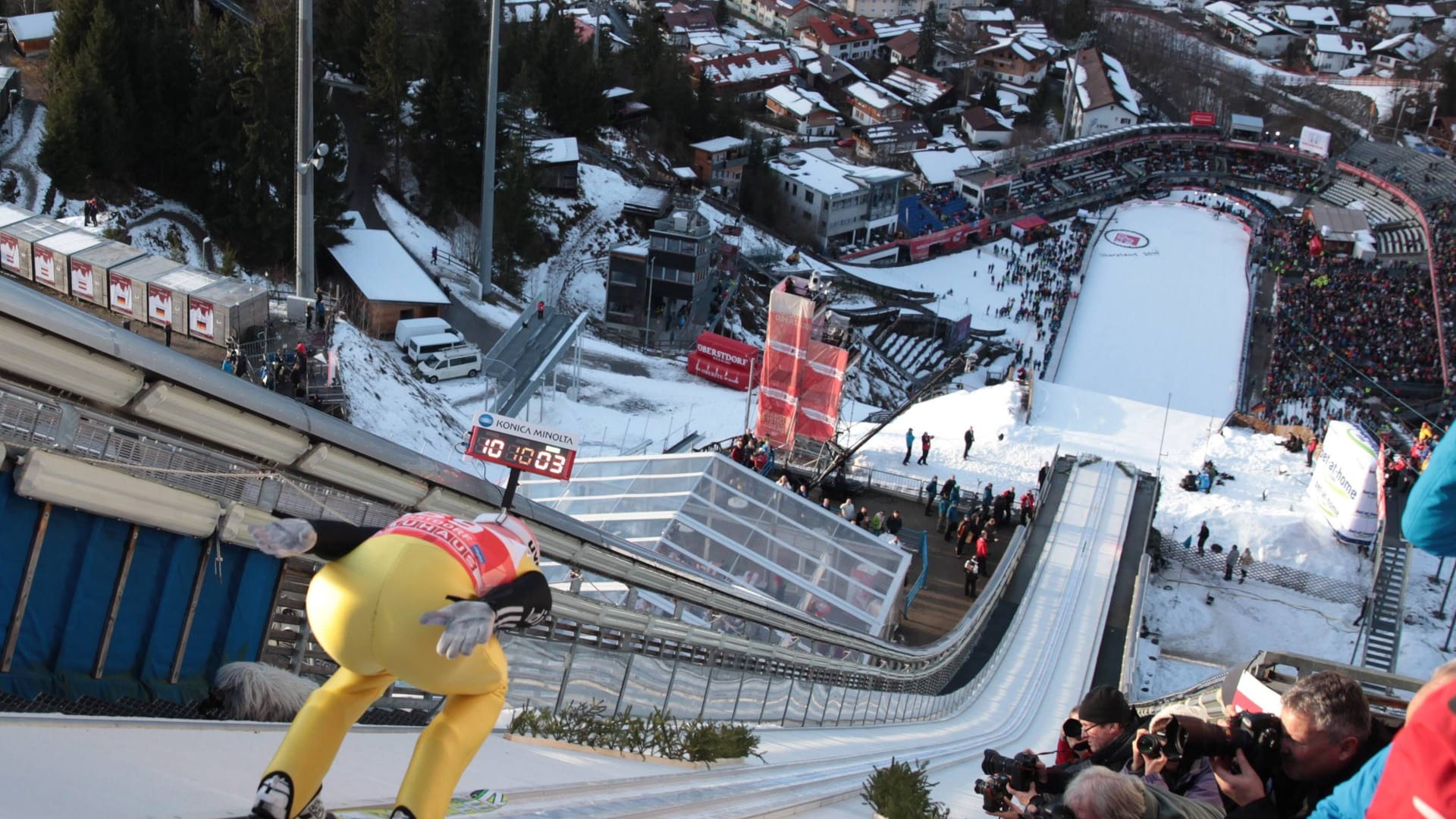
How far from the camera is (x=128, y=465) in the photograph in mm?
4465

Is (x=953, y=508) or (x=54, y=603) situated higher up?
(x=54, y=603)

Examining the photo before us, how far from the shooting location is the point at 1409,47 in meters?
99.5

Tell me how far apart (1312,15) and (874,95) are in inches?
2195

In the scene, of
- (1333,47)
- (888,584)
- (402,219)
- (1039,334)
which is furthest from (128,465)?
(1333,47)

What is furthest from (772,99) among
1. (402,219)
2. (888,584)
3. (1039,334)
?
(888,584)

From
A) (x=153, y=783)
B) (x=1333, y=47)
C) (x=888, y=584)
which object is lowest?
(x=888, y=584)

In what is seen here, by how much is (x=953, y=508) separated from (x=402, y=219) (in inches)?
747

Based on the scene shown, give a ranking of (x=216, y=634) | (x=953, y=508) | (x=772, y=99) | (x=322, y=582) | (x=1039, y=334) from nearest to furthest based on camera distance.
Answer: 1. (x=322, y=582)
2. (x=216, y=634)
3. (x=953, y=508)
4. (x=1039, y=334)
5. (x=772, y=99)

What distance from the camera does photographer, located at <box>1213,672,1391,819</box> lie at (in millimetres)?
5047

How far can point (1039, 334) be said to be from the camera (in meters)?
43.3

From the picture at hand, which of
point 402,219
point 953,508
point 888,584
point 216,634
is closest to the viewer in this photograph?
point 216,634

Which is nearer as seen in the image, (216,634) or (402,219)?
(216,634)

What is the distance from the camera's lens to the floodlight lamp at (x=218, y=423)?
436 cm

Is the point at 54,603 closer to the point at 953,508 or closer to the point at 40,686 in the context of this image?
the point at 40,686
